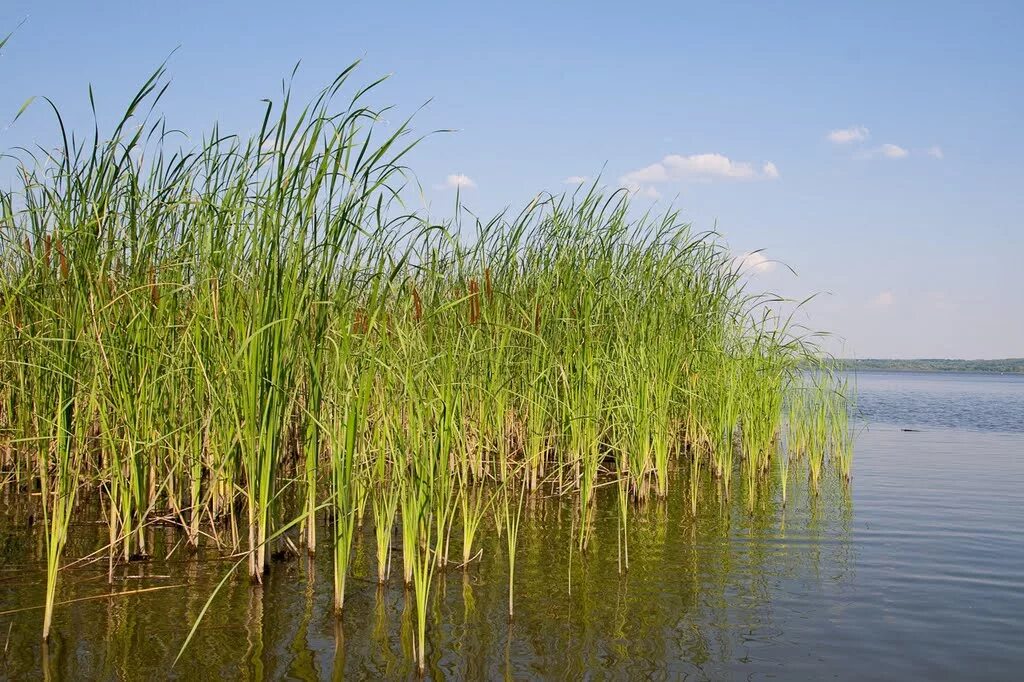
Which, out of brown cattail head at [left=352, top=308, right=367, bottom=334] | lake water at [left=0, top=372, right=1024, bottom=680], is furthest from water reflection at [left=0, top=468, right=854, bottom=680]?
brown cattail head at [left=352, top=308, right=367, bottom=334]

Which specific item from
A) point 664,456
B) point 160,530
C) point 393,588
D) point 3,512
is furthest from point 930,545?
point 3,512

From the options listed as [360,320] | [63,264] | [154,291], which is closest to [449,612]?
[360,320]

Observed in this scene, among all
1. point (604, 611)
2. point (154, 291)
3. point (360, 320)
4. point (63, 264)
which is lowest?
point (604, 611)

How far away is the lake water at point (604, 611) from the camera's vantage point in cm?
295

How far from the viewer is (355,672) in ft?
9.28

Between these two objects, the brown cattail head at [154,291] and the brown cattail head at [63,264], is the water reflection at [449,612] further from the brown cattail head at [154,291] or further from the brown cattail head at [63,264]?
the brown cattail head at [63,264]

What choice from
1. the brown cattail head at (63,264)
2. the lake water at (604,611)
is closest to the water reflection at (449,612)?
the lake water at (604,611)

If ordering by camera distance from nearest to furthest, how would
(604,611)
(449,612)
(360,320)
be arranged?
(449,612)
(604,611)
(360,320)

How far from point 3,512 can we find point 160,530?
1165 mm

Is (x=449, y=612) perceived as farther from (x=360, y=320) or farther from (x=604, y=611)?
(x=360, y=320)

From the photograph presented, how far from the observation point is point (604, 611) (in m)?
3.55

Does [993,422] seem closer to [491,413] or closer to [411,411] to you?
[491,413]

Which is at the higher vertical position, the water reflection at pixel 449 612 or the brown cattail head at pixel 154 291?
the brown cattail head at pixel 154 291

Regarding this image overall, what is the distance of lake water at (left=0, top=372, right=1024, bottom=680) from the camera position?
9.68 feet
